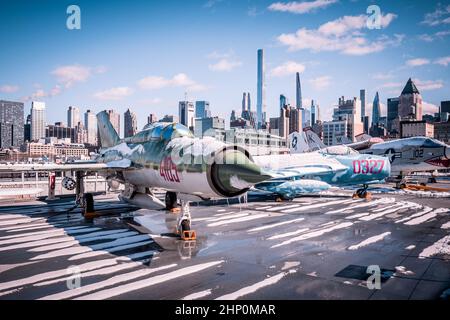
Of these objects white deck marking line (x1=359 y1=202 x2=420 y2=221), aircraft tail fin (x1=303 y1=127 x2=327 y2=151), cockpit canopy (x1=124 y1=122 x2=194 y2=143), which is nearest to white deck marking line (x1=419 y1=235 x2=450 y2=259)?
white deck marking line (x1=359 y1=202 x2=420 y2=221)

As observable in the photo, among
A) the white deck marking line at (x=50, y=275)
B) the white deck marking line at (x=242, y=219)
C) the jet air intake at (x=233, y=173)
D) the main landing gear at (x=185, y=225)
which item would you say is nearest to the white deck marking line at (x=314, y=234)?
the main landing gear at (x=185, y=225)

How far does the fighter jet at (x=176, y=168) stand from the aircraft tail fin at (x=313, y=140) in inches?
1123

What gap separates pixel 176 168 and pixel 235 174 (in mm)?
2885

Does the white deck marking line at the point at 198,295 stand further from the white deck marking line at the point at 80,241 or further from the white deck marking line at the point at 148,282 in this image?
the white deck marking line at the point at 80,241

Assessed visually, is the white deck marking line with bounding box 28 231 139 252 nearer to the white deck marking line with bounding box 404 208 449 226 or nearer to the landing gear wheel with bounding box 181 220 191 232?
the landing gear wheel with bounding box 181 220 191 232

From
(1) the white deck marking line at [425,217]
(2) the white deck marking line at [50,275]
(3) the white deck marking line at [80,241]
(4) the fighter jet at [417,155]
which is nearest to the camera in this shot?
(2) the white deck marking line at [50,275]

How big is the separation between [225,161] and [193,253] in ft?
11.5

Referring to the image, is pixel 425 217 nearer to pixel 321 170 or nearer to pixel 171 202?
pixel 321 170

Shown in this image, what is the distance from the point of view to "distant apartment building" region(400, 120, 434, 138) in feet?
607

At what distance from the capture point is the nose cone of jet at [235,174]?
779 centimetres

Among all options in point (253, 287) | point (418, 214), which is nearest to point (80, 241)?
point (253, 287)
